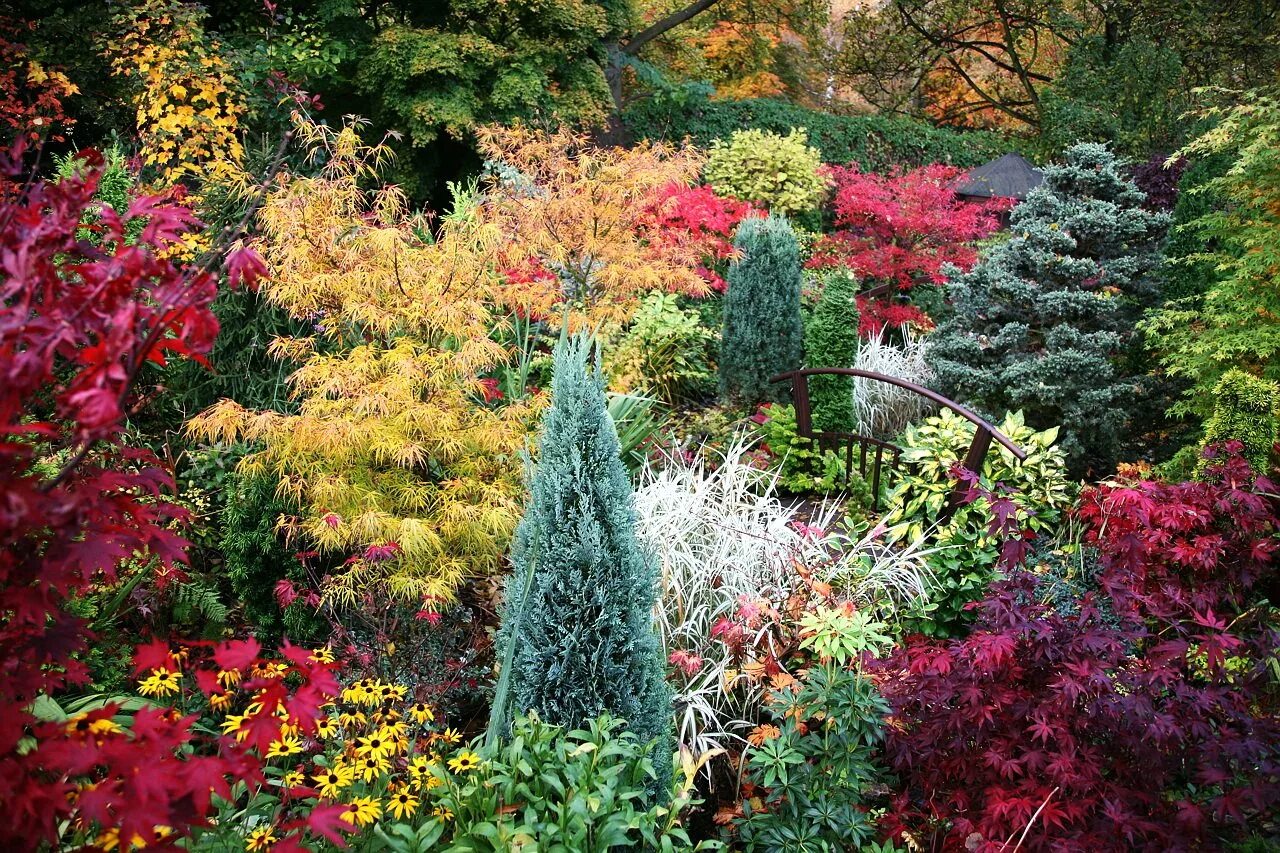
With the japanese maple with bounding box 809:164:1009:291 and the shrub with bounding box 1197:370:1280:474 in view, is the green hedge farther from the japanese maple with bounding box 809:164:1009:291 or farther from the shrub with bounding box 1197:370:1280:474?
the shrub with bounding box 1197:370:1280:474

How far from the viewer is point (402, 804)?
7.50 ft

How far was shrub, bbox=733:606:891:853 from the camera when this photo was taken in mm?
2824

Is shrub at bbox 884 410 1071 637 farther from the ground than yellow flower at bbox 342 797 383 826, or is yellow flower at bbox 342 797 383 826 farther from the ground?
shrub at bbox 884 410 1071 637

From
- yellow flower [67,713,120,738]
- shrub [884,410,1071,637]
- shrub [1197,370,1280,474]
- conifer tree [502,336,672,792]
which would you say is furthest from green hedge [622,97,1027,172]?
yellow flower [67,713,120,738]

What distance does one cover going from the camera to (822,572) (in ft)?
12.5

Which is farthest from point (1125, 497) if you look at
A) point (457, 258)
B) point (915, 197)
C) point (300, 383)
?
point (915, 197)

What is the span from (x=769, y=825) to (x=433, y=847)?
1.11 meters

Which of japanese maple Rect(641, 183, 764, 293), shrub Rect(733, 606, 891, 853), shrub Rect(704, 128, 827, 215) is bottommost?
shrub Rect(733, 606, 891, 853)

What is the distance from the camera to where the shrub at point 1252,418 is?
14.6 ft

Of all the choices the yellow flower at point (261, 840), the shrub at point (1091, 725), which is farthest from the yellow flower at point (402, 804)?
the shrub at point (1091, 725)

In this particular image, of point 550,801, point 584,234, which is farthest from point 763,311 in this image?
point 550,801

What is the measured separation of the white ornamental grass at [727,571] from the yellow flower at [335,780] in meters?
1.33

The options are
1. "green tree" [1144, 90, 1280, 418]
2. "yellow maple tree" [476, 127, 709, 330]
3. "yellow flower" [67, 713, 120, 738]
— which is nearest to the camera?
"yellow flower" [67, 713, 120, 738]

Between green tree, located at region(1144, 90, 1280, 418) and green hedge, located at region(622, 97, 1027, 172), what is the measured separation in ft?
25.5
